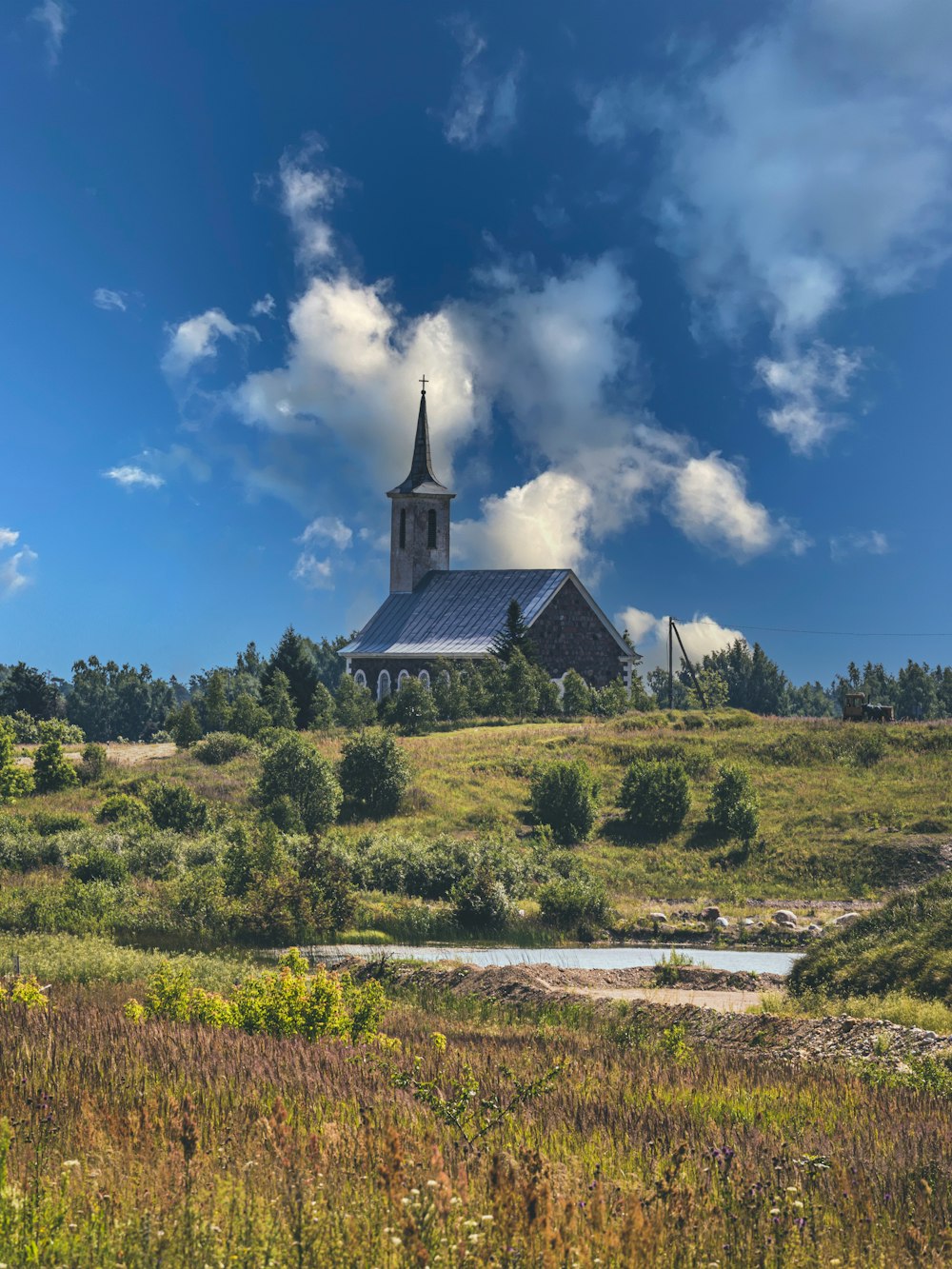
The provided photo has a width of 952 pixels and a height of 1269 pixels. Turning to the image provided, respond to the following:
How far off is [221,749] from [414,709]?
401 inches

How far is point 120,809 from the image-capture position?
115ft

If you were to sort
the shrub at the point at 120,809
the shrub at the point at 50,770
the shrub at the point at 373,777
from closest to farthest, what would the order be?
the shrub at the point at 120,809 < the shrub at the point at 373,777 < the shrub at the point at 50,770

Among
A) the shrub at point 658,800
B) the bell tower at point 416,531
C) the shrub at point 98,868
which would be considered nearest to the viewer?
the shrub at point 98,868

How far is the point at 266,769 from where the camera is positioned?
121 ft

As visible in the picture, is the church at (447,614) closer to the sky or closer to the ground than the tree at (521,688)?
closer to the sky

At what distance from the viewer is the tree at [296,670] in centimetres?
6066

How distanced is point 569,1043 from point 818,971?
8495mm

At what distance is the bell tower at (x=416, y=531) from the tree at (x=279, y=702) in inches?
670

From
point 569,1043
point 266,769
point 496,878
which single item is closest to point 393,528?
point 266,769

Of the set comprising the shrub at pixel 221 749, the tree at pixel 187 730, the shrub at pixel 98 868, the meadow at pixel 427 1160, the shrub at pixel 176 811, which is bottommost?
the meadow at pixel 427 1160

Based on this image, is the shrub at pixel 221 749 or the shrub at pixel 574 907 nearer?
the shrub at pixel 574 907

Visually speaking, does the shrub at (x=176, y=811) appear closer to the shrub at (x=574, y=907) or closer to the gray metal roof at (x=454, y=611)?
the shrub at (x=574, y=907)

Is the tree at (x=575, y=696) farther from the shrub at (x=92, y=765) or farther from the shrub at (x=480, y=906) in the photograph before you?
the shrub at (x=480, y=906)

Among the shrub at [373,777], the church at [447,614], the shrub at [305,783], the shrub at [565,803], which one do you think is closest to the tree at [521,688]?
the church at [447,614]
